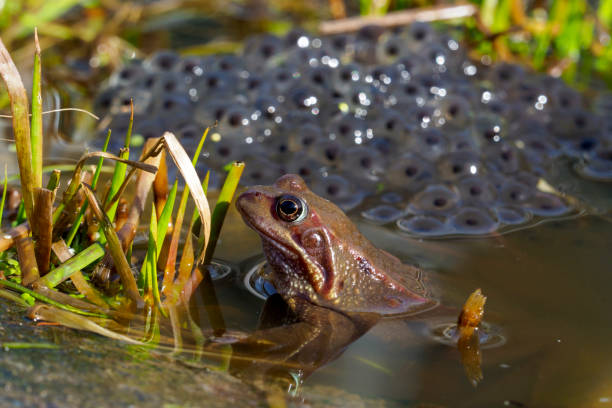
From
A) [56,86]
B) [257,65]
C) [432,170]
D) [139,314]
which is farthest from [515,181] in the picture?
[56,86]

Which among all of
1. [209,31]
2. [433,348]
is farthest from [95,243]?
[209,31]

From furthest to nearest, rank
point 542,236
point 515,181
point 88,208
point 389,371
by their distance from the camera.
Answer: point 515,181, point 542,236, point 88,208, point 389,371

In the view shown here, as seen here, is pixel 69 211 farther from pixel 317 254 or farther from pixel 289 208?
pixel 317 254

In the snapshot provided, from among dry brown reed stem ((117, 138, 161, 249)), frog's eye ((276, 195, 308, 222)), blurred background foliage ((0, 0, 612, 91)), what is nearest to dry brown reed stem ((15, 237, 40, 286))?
→ dry brown reed stem ((117, 138, 161, 249))

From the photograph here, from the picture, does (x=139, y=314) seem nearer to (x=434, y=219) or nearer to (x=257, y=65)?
(x=434, y=219)

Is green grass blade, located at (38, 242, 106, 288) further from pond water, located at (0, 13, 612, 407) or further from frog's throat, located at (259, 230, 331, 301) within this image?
frog's throat, located at (259, 230, 331, 301)

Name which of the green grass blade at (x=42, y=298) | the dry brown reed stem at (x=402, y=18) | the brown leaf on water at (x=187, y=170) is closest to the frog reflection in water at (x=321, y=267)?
the brown leaf on water at (x=187, y=170)
